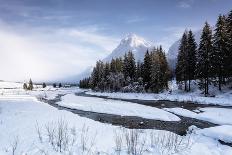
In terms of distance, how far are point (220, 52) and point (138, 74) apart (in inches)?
1272

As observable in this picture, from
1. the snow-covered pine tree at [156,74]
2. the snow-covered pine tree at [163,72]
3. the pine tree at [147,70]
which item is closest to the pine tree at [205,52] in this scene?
the snow-covered pine tree at [156,74]

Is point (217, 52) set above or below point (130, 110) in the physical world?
above

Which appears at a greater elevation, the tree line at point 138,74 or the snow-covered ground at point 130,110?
the tree line at point 138,74

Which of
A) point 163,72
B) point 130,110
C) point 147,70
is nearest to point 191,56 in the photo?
point 163,72

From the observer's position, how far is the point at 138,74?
→ 74.6 metres

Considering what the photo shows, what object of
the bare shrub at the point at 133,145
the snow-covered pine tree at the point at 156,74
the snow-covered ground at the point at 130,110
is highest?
the snow-covered pine tree at the point at 156,74

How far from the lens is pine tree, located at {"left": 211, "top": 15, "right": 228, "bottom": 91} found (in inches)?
1746

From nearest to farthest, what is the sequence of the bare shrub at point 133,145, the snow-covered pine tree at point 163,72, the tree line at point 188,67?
the bare shrub at point 133,145
the tree line at point 188,67
the snow-covered pine tree at point 163,72

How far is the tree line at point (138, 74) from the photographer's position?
6138 cm

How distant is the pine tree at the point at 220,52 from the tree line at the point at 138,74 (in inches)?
671

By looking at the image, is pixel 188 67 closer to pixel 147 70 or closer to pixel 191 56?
pixel 191 56

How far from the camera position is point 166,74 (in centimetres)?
6259

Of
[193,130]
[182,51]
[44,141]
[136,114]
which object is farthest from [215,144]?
[182,51]

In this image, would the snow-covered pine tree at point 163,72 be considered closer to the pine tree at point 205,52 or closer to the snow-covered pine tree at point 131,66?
the snow-covered pine tree at point 131,66
